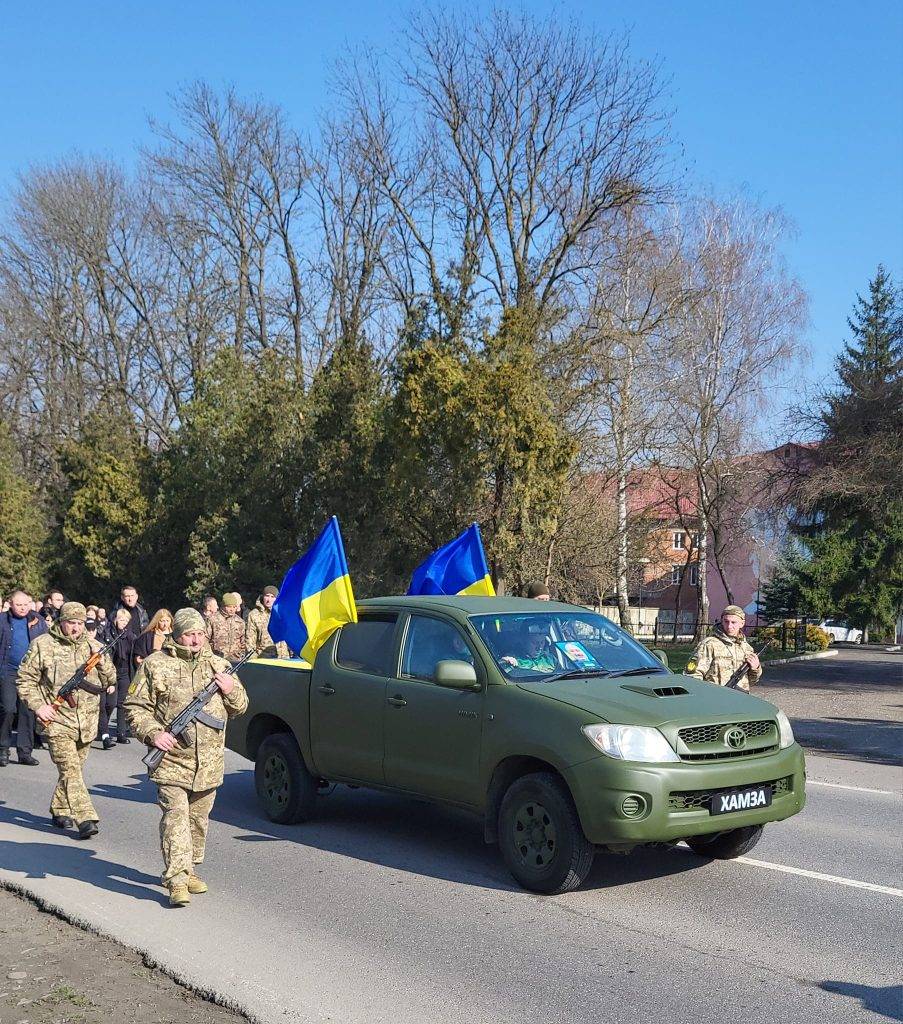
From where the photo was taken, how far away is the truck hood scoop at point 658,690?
7414 millimetres

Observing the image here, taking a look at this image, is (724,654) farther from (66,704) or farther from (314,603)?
(66,704)

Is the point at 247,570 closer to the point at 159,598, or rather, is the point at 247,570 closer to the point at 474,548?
the point at 159,598

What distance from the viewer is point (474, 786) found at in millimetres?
7664

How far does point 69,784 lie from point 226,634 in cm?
592

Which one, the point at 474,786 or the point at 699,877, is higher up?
the point at 474,786

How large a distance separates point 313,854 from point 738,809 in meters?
3.09

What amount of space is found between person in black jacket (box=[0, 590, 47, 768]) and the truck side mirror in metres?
7.31

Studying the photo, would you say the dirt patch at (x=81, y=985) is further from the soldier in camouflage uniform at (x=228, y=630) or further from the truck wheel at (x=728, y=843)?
the soldier in camouflage uniform at (x=228, y=630)

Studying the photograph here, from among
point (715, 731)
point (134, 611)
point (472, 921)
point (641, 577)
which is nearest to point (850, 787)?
point (715, 731)

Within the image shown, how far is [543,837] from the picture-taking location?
7266 mm

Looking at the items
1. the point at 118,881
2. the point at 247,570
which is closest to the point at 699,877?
the point at 118,881

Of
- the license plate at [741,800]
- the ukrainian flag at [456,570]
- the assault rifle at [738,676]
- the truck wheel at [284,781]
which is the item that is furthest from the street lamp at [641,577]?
the license plate at [741,800]

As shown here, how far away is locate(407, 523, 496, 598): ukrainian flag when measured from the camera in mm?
13047

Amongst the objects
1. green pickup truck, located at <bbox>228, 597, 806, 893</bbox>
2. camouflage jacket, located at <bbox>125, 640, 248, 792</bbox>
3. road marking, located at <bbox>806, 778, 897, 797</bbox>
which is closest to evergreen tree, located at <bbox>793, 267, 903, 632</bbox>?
road marking, located at <bbox>806, 778, 897, 797</bbox>
